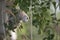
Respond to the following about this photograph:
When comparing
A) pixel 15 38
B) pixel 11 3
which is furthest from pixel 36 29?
pixel 11 3

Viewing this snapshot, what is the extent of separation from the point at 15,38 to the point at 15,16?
0.60ft

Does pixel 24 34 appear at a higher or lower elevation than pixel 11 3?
lower

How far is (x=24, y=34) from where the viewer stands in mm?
1724

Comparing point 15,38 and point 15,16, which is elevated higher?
point 15,16

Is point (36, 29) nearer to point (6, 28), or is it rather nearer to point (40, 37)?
point (40, 37)

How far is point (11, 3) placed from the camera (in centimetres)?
172

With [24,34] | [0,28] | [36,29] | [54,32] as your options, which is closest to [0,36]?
[0,28]

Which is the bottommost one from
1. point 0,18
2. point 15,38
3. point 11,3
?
point 15,38

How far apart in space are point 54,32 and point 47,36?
0.22 feet

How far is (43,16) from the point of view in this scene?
1.71 metres

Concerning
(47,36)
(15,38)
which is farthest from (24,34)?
(47,36)

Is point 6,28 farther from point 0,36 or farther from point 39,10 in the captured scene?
point 39,10

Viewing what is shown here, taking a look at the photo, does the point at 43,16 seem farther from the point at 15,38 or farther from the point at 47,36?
the point at 15,38

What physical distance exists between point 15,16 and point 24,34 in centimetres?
17
